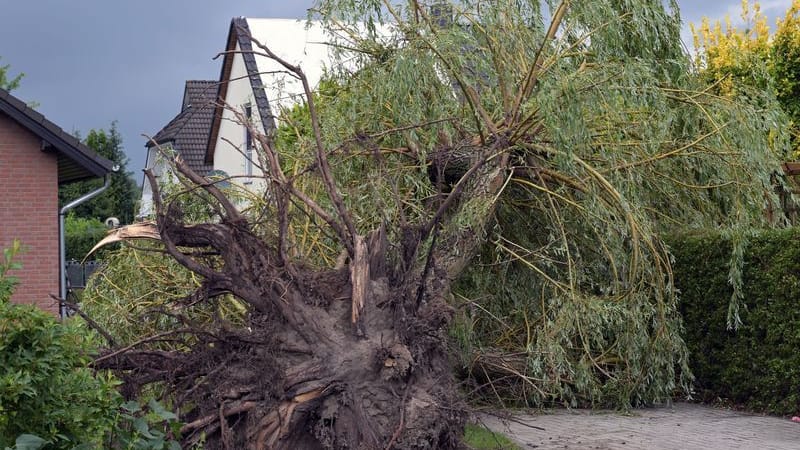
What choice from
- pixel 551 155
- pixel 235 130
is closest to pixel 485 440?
pixel 551 155

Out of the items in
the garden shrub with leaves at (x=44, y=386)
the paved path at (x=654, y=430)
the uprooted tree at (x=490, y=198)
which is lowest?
the paved path at (x=654, y=430)

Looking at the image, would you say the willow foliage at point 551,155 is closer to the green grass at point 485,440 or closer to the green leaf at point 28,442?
the green grass at point 485,440

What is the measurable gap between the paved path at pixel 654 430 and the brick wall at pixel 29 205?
36.7ft

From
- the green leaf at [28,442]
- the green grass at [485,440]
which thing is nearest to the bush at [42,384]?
the green leaf at [28,442]

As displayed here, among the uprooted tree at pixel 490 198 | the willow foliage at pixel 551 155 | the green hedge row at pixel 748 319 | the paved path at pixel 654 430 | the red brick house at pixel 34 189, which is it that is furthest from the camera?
the red brick house at pixel 34 189

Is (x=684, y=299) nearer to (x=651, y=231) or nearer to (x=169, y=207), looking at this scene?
(x=651, y=231)

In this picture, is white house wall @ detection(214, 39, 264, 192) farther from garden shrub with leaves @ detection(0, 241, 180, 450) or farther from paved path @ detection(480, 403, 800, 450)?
garden shrub with leaves @ detection(0, 241, 180, 450)

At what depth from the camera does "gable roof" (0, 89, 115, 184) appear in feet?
55.1

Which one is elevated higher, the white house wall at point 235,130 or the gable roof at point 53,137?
the white house wall at point 235,130

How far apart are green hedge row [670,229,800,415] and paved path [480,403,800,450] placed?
1.30 feet

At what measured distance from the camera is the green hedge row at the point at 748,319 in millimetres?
→ 9625

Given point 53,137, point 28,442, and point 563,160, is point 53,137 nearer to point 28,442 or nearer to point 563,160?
point 563,160

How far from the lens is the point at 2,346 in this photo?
4164 millimetres

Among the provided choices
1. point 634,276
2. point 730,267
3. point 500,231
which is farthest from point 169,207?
point 730,267
